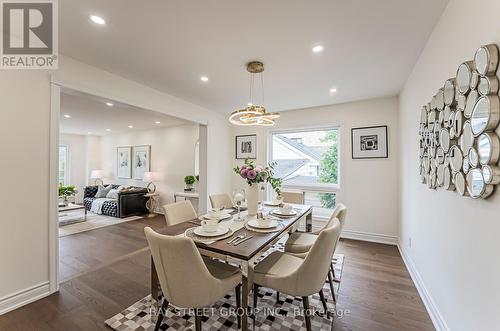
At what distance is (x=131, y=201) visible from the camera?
5.77 meters

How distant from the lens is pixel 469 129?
1.22 meters

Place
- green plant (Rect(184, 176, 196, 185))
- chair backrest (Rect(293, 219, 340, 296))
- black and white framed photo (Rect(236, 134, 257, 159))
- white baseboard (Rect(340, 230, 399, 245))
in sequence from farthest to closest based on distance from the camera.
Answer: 1. green plant (Rect(184, 176, 196, 185))
2. black and white framed photo (Rect(236, 134, 257, 159))
3. white baseboard (Rect(340, 230, 399, 245))
4. chair backrest (Rect(293, 219, 340, 296))

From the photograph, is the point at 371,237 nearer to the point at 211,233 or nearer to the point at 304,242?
the point at 304,242

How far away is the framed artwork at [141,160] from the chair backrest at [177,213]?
4.77 m

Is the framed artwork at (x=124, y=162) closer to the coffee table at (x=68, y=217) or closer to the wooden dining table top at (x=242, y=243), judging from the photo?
the coffee table at (x=68, y=217)

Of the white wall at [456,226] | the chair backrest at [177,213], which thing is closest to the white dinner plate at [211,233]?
the chair backrest at [177,213]

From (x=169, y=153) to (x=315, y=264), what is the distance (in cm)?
574

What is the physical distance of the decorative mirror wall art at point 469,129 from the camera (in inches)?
40.6

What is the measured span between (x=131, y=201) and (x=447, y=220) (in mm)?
6308

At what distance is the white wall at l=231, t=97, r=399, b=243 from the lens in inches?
143

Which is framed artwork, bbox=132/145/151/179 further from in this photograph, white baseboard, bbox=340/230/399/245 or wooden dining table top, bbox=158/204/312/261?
white baseboard, bbox=340/230/399/245

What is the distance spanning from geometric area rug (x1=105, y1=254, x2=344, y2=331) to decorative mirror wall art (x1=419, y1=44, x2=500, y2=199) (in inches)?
58.4

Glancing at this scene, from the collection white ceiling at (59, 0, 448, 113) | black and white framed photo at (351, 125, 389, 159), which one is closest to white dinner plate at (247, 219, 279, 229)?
white ceiling at (59, 0, 448, 113)

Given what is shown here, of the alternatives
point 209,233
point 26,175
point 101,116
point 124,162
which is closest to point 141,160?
point 124,162
